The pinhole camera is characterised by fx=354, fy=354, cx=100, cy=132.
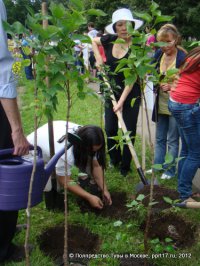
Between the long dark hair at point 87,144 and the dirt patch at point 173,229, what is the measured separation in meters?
0.67

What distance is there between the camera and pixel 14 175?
173cm

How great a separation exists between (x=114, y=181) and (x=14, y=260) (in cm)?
151

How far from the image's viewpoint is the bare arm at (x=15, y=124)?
173 cm

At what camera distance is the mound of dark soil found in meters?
2.32

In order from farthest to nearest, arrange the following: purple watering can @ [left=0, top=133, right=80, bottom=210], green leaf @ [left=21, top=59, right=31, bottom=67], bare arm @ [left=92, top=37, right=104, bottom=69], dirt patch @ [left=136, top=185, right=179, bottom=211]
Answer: bare arm @ [left=92, top=37, right=104, bottom=69] < dirt patch @ [left=136, top=185, right=179, bottom=211] < purple watering can @ [left=0, top=133, right=80, bottom=210] < green leaf @ [left=21, top=59, right=31, bottom=67]

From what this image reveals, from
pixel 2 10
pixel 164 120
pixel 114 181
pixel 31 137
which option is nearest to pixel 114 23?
pixel 164 120

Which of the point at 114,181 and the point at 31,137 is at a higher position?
the point at 31,137

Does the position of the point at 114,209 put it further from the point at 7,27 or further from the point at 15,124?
the point at 7,27

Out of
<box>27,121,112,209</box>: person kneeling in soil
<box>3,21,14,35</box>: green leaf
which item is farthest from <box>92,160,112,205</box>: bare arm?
<box>3,21,14,35</box>: green leaf

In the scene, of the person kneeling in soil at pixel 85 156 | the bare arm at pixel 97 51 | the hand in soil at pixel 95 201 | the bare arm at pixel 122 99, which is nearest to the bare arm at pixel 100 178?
the person kneeling in soil at pixel 85 156

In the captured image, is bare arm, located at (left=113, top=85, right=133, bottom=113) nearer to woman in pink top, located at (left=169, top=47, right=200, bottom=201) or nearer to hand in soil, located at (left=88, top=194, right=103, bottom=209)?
woman in pink top, located at (left=169, top=47, right=200, bottom=201)

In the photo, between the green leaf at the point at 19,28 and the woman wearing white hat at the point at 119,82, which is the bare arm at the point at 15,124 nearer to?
the green leaf at the point at 19,28

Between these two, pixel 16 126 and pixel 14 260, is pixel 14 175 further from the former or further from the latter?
pixel 14 260

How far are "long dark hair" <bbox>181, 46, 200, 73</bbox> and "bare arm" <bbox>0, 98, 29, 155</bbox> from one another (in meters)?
1.47
